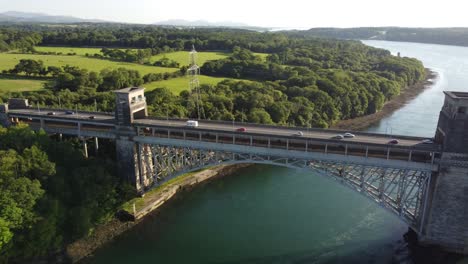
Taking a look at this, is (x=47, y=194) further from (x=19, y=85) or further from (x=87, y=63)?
(x=87, y=63)

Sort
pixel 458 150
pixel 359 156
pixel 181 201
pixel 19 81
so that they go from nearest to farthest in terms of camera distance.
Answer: pixel 458 150, pixel 359 156, pixel 181 201, pixel 19 81

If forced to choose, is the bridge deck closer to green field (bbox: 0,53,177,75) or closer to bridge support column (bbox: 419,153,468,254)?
bridge support column (bbox: 419,153,468,254)

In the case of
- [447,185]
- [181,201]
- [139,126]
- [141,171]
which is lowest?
[181,201]

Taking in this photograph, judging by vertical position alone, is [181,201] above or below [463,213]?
below

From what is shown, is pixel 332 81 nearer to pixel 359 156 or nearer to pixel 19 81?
pixel 359 156

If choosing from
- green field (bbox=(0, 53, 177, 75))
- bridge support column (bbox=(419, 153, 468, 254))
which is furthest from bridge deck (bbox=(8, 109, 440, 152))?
green field (bbox=(0, 53, 177, 75))

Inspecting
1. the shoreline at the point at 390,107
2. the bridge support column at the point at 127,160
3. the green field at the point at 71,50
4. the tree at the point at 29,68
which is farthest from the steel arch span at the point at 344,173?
the green field at the point at 71,50

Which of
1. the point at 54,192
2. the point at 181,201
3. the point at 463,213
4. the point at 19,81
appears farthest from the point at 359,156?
the point at 19,81
